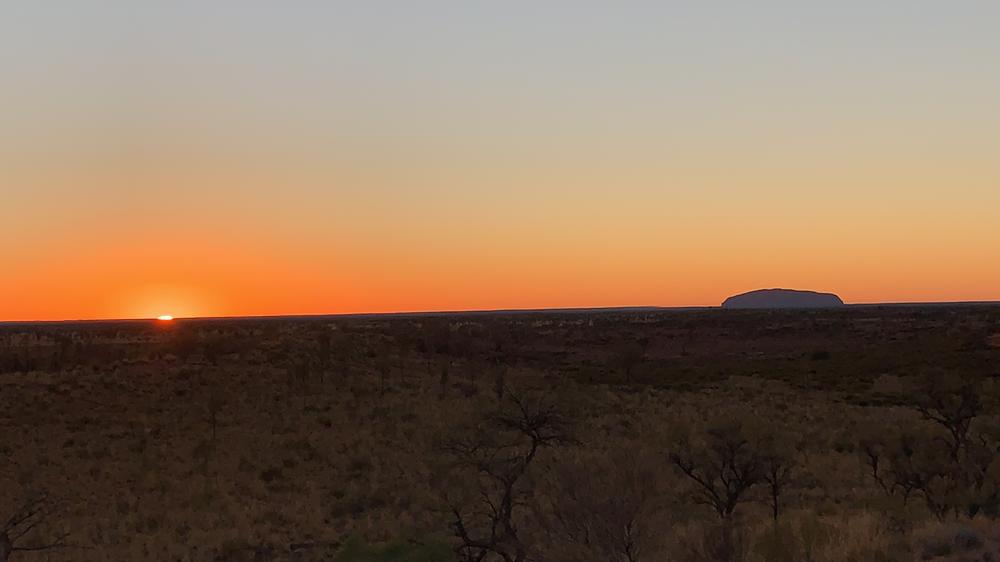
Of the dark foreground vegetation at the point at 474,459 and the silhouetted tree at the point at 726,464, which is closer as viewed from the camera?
the dark foreground vegetation at the point at 474,459

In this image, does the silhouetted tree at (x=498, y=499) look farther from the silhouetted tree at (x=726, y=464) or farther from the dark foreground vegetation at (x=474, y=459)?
the silhouetted tree at (x=726, y=464)

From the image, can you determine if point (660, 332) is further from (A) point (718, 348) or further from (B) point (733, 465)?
(B) point (733, 465)

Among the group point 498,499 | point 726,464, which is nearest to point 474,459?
point 498,499

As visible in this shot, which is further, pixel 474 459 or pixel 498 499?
pixel 474 459

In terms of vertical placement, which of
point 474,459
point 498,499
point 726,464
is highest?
point 726,464

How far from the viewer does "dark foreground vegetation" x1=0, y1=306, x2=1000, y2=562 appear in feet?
45.4

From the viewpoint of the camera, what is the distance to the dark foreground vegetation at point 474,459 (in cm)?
1383

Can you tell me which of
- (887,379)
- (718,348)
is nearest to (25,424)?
(887,379)

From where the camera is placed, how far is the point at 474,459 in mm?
21266

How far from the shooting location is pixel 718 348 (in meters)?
75.5

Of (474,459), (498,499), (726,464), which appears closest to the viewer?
(726,464)

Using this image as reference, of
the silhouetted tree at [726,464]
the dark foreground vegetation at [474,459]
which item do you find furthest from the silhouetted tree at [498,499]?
the silhouetted tree at [726,464]

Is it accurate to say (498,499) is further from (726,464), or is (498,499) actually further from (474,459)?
(726,464)

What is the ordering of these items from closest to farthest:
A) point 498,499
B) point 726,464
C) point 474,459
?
point 726,464, point 498,499, point 474,459
